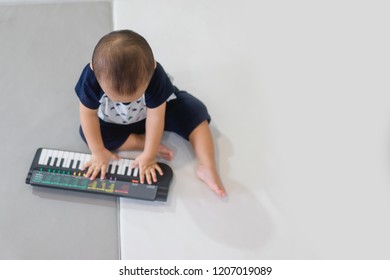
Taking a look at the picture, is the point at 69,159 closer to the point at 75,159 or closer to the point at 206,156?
the point at 75,159

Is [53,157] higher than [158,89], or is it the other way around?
[158,89]

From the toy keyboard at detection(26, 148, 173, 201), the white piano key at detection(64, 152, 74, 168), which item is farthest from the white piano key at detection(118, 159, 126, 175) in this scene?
the white piano key at detection(64, 152, 74, 168)

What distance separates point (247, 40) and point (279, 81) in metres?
0.15

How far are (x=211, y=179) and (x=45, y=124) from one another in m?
0.42

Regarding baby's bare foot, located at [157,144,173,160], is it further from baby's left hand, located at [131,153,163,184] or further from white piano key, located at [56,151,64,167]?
white piano key, located at [56,151,64,167]

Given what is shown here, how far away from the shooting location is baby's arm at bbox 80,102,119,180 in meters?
0.93

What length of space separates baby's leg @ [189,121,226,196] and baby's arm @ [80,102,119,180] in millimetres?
189

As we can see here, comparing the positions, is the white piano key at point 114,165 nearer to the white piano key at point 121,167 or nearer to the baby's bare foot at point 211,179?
the white piano key at point 121,167

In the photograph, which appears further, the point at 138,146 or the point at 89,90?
the point at 138,146

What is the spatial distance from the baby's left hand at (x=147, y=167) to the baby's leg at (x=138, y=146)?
3 cm

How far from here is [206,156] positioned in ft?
3.38

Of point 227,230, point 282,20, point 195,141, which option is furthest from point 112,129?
point 282,20

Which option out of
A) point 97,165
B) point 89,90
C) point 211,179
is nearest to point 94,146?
point 97,165
